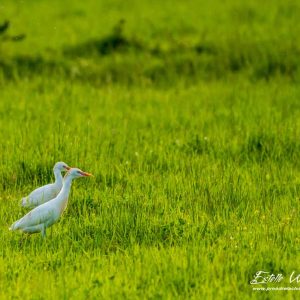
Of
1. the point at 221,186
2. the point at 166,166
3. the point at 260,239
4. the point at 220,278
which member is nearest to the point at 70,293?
the point at 220,278

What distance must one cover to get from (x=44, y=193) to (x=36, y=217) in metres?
0.89

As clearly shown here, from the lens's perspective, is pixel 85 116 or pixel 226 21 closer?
pixel 85 116

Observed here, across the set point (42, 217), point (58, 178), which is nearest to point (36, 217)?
point (42, 217)

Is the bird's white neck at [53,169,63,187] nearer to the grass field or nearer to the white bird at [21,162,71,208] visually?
the white bird at [21,162,71,208]

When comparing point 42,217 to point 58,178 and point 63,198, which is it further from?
point 58,178

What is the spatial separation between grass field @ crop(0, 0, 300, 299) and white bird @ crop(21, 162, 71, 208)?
150 millimetres

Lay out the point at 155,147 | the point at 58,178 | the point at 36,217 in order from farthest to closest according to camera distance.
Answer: the point at 155,147, the point at 58,178, the point at 36,217

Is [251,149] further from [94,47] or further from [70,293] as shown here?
[94,47]

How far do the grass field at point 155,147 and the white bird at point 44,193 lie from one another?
150 millimetres

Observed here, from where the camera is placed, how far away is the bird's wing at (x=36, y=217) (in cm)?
682

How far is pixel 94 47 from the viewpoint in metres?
15.7

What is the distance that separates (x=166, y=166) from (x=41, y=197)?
1.99 m

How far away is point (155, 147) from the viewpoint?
991 centimetres

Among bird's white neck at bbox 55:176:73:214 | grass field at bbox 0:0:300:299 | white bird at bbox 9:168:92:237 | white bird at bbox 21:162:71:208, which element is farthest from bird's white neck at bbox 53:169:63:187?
white bird at bbox 9:168:92:237
